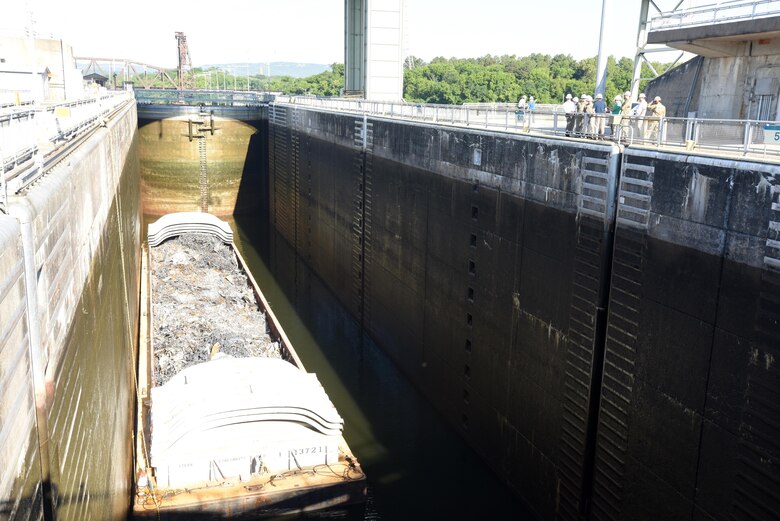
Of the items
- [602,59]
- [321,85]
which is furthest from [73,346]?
[321,85]

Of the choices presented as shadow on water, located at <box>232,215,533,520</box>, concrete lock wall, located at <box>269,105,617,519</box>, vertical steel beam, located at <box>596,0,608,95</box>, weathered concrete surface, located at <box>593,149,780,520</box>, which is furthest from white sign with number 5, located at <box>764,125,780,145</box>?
vertical steel beam, located at <box>596,0,608,95</box>

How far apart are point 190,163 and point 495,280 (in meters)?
32.1

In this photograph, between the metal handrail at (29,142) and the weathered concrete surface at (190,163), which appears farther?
the weathered concrete surface at (190,163)

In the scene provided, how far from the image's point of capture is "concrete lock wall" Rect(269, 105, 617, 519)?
11266mm

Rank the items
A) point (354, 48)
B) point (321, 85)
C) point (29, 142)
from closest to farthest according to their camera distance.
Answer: point (29, 142), point (354, 48), point (321, 85)

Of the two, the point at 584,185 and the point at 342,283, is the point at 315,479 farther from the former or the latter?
the point at 342,283

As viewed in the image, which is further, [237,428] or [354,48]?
[354,48]

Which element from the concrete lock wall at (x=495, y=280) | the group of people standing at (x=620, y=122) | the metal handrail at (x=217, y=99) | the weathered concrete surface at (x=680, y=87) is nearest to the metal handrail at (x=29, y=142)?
the concrete lock wall at (x=495, y=280)

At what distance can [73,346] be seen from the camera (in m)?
7.22

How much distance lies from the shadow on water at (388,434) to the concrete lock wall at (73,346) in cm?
436

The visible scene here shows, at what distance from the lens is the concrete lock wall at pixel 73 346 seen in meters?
5.32

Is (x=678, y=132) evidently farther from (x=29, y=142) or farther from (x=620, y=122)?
(x=29, y=142)

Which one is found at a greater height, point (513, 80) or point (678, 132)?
point (513, 80)

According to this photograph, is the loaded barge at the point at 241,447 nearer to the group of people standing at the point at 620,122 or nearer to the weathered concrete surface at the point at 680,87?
the group of people standing at the point at 620,122
